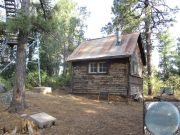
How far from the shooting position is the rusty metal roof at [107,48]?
19036 millimetres

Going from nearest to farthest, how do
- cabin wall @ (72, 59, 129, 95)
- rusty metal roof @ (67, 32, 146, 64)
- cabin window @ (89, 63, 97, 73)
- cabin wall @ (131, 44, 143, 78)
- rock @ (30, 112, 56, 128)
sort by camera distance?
1. rock @ (30, 112, 56, 128)
2. rusty metal roof @ (67, 32, 146, 64)
3. cabin wall @ (72, 59, 129, 95)
4. cabin wall @ (131, 44, 143, 78)
5. cabin window @ (89, 63, 97, 73)

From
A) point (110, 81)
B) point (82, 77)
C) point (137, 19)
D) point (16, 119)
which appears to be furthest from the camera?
point (137, 19)

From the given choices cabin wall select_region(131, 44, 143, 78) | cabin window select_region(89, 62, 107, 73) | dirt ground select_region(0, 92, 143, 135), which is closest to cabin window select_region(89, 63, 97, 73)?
cabin window select_region(89, 62, 107, 73)

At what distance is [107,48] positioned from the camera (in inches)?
806

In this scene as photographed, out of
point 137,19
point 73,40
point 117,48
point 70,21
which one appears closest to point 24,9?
point 117,48

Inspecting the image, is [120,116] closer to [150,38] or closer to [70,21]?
[150,38]

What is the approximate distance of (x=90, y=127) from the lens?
32.7 ft

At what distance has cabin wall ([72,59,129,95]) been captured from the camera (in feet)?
62.8

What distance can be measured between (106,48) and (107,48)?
0.10 metres

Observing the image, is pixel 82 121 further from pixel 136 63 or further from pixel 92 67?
pixel 136 63

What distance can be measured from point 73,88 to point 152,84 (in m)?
7.22

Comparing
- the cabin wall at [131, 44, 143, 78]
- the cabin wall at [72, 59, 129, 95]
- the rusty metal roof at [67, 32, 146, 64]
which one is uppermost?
the rusty metal roof at [67, 32, 146, 64]

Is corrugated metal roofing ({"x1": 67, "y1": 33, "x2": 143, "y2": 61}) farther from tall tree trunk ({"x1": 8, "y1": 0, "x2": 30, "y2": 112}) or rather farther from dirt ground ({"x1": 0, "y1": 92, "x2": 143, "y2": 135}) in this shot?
tall tree trunk ({"x1": 8, "y1": 0, "x2": 30, "y2": 112})

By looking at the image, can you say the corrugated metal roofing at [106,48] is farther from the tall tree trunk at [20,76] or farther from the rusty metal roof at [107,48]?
the tall tree trunk at [20,76]
